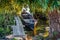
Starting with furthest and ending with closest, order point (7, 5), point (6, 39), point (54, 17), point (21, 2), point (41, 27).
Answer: point (41, 27)
point (6, 39)
point (54, 17)
point (7, 5)
point (21, 2)

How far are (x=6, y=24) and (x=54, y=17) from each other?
352cm

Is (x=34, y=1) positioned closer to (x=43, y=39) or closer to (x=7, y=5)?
(x=7, y=5)

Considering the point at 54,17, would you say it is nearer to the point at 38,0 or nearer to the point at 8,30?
the point at 8,30

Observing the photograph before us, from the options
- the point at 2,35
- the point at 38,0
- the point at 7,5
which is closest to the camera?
the point at 38,0

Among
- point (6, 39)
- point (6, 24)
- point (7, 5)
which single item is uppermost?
point (7, 5)

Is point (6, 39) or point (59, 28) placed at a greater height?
point (59, 28)

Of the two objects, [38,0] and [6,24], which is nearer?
[38,0]

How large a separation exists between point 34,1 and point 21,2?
0.36 ft

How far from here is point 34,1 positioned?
3.12 feet

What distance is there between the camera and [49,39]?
7.06 meters

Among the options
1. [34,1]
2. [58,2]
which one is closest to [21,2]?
[34,1]

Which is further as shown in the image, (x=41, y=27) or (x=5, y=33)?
(x=41, y=27)

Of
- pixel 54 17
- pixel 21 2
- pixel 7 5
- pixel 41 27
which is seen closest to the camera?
pixel 21 2

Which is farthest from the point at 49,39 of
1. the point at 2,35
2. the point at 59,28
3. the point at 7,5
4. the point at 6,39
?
the point at 7,5
